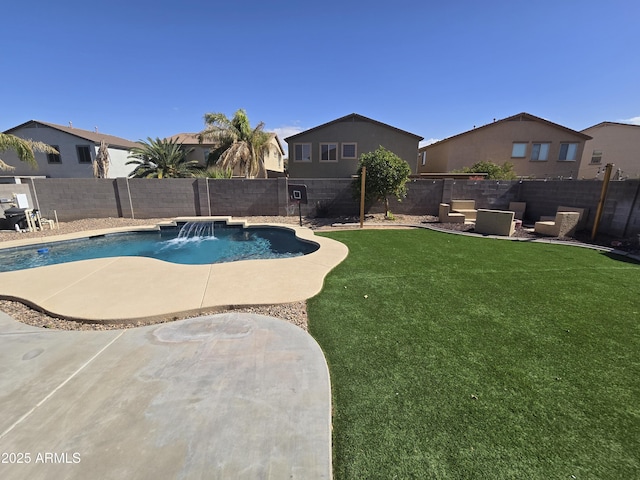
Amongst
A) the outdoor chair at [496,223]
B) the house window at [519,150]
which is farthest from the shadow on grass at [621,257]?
the house window at [519,150]

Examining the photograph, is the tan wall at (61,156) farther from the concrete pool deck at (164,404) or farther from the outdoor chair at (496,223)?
the outdoor chair at (496,223)

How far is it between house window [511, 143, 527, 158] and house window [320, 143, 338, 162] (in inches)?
555

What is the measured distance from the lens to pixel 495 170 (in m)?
19.4

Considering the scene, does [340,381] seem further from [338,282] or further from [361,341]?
[338,282]

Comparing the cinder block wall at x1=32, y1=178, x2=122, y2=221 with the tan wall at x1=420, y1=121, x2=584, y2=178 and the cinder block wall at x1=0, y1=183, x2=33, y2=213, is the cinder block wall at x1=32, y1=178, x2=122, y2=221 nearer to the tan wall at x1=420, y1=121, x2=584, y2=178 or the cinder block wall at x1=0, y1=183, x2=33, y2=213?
the cinder block wall at x1=0, y1=183, x2=33, y2=213

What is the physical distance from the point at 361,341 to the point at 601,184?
11.6 meters

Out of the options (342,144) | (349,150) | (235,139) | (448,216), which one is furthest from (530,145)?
(235,139)

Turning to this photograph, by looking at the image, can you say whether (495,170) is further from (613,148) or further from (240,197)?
(240,197)

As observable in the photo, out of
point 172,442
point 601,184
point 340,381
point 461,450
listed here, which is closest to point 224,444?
point 172,442

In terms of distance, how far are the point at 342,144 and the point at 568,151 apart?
1767cm

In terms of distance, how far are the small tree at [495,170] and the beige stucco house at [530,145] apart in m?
1.45

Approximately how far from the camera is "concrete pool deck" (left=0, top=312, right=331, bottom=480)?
79.1 inches

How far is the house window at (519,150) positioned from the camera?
21297 mm

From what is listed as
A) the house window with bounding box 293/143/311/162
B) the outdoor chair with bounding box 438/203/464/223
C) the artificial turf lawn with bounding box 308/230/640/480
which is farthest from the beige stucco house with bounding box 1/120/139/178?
the artificial turf lawn with bounding box 308/230/640/480
